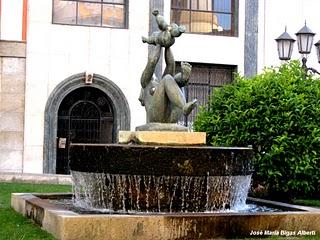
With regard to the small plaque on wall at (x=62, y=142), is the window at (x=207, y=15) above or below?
above

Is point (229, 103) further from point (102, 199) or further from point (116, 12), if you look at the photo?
point (116, 12)

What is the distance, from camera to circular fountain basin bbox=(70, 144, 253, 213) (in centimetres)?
910

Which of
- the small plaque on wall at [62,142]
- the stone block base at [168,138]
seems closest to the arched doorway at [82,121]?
the small plaque on wall at [62,142]

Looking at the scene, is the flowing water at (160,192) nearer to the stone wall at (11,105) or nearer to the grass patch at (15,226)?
the grass patch at (15,226)

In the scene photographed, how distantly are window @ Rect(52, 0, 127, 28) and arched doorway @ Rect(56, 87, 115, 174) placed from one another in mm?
2020

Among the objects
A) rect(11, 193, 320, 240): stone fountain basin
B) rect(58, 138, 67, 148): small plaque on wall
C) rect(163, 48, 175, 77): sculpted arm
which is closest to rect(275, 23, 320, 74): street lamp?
rect(163, 48, 175, 77): sculpted arm

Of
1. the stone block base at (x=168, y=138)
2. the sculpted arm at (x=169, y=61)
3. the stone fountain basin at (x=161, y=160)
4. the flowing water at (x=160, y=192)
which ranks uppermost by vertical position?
the sculpted arm at (x=169, y=61)

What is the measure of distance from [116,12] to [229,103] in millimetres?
8631

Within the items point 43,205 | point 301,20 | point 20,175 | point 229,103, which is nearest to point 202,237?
point 43,205

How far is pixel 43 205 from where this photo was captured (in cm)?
931

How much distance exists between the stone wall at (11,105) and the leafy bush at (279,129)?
26.5 feet

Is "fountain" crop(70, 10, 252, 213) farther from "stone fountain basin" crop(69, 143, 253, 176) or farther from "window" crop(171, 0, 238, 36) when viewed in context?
"window" crop(171, 0, 238, 36)

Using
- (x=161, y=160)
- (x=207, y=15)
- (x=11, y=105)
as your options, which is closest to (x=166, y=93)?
(x=161, y=160)

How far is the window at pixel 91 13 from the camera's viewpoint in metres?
21.0
